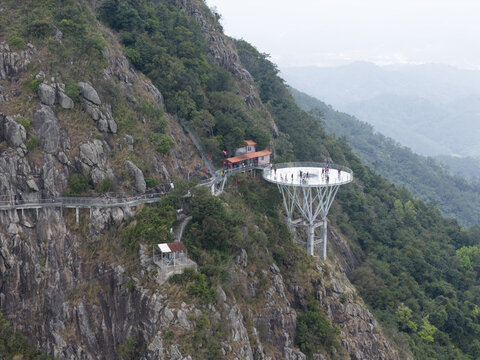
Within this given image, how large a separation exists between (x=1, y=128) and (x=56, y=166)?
5015mm

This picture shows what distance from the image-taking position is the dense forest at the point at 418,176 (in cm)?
14025

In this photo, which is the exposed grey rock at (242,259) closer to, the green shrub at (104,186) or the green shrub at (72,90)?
the green shrub at (104,186)

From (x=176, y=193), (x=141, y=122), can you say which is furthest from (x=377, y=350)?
(x=141, y=122)

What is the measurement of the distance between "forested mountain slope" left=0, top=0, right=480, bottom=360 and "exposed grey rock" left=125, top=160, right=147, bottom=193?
0.18 meters

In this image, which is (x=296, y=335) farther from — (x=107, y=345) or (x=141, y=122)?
(x=141, y=122)

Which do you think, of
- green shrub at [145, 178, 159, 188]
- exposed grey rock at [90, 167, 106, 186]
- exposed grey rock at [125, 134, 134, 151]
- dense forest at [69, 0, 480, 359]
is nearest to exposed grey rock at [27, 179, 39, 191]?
exposed grey rock at [90, 167, 106, 186]

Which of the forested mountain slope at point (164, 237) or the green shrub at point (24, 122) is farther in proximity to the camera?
the green shrub at point (24, 122)

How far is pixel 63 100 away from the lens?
4231cm

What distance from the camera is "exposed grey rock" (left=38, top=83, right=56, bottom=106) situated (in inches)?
1638

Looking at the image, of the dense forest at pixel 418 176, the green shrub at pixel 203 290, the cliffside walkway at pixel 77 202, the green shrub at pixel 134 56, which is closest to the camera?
the green shrub at pixel 203 290

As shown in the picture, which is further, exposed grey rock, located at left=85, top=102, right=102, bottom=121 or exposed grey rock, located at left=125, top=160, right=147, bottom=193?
exposed grey rock, located at left=85, top=102, right=102, bottom=121

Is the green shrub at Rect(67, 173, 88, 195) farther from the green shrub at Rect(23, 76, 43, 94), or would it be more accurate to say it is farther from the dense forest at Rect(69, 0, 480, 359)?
the dense forest at Rect(69, 0, 480, 359)

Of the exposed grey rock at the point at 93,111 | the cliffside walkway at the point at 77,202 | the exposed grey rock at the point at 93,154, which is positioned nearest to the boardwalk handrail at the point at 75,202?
the cliffside walkway at the point at 77,202

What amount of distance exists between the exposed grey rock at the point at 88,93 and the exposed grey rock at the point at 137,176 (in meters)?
6.07
